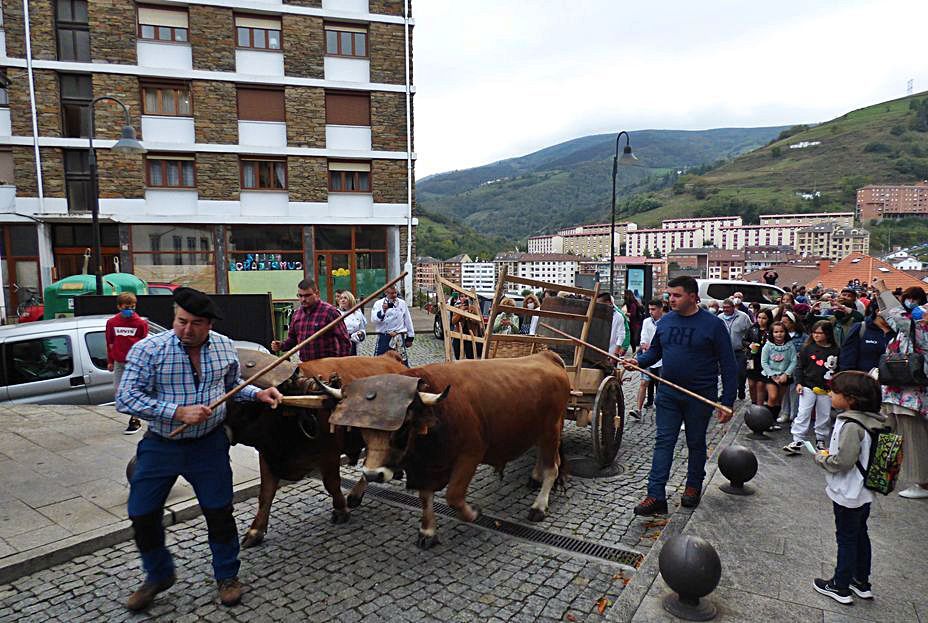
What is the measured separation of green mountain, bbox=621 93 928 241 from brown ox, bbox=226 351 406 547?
448ft

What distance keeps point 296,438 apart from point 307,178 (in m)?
21.0

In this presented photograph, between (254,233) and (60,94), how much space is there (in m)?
8.73

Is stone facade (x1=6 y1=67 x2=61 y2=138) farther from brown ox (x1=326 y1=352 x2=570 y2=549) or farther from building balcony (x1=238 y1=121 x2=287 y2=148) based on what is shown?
brown ox (x1=326 y1=352 x2=570 y2=549)

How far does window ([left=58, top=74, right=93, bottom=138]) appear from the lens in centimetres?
2184

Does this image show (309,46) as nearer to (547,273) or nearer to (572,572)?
(572,572)

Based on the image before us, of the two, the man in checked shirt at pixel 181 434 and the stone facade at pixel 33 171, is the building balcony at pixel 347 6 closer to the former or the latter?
the stone facade at pixel 33 171

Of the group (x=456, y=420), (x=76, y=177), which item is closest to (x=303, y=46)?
(x=76, y=177)

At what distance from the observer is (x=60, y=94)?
2178cm

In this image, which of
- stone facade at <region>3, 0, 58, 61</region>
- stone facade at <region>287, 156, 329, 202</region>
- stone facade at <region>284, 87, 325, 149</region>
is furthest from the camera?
stone facade at <region>287, 156, 329, 202</region>

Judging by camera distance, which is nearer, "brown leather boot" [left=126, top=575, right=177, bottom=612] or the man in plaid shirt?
"brown leather boot" [left=126, top=575, right=177, bottom=612]

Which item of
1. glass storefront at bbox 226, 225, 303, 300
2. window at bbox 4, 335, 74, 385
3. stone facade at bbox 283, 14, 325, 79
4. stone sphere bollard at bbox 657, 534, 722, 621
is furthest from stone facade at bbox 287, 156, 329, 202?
stone sphere bollard at bbox 657, 534, 722, 621

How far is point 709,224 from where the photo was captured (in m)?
140

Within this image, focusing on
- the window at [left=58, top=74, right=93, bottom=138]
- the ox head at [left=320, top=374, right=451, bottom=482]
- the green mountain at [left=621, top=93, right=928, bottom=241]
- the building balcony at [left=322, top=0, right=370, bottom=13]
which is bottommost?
the ox head at [left=320, top=374, right=451, bottom=482]

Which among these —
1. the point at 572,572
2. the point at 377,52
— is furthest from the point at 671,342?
the point at 377,52
